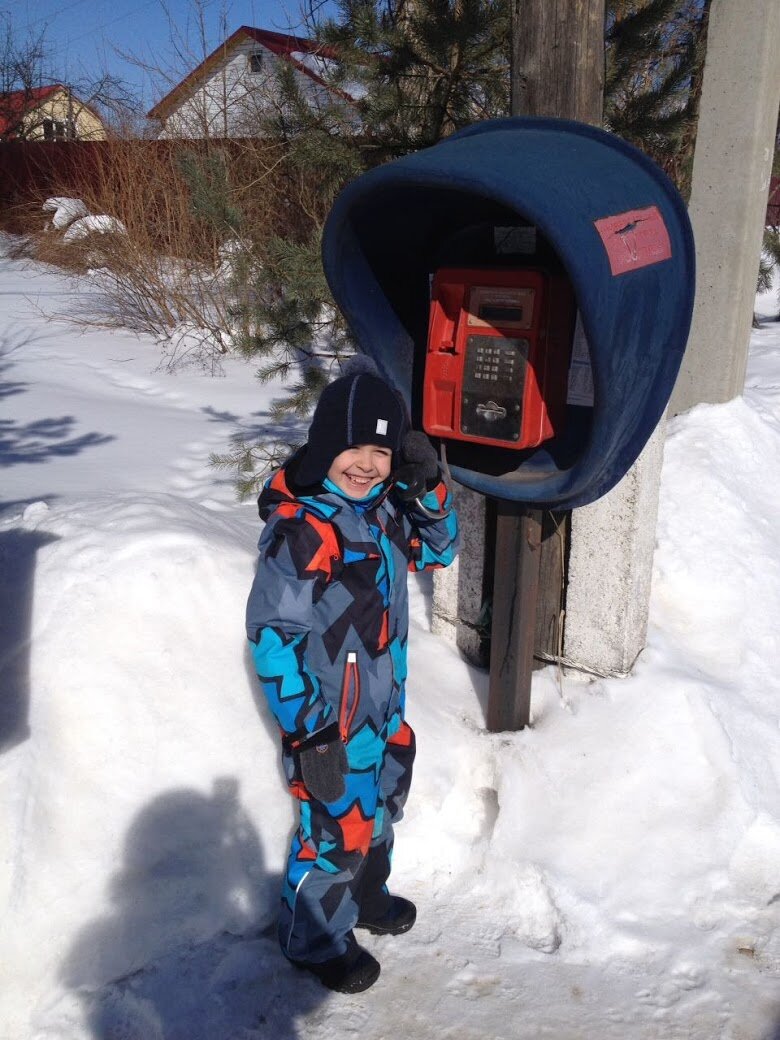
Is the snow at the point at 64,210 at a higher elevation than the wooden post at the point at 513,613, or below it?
higher

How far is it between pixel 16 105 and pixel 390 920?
20.5 metres

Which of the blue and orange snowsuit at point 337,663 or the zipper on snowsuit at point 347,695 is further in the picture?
the zipper on snowsuit at point 347,695

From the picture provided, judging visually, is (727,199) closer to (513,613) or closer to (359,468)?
(513,613)

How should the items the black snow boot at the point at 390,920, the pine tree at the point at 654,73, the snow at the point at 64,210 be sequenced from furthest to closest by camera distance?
the snow at the point at 64,210, the pine tree at the point at 654,73, the black snow boot at the point at 390,920

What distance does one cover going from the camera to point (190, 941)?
83.7 inches

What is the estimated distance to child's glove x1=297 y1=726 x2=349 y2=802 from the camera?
186 cm

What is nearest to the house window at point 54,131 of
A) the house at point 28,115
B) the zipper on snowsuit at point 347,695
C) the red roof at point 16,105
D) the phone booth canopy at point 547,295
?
the house at point 28,115

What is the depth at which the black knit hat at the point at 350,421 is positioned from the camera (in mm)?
1900

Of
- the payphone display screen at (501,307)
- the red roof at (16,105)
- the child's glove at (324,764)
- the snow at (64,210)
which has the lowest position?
the child's glove at (324,764)

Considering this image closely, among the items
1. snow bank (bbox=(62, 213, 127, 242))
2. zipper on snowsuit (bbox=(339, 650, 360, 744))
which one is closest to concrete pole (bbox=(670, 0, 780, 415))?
zipper on snowsuit (bbox=(339, 650, 360, 744))

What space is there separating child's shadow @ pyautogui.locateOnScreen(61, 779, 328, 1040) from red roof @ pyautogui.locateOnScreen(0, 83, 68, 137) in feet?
63.3

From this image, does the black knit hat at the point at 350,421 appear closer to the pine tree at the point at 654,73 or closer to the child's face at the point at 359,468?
the child's face at the point at 359,468

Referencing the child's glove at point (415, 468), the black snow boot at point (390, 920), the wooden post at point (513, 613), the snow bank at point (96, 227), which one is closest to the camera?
the child's glove at point (415, 468)

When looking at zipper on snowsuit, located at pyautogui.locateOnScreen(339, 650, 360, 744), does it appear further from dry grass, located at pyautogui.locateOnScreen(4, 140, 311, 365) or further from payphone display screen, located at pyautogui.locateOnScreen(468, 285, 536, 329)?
dry grass, located at pyautogui.locateOnScreen(4, 140, 311, 365)
